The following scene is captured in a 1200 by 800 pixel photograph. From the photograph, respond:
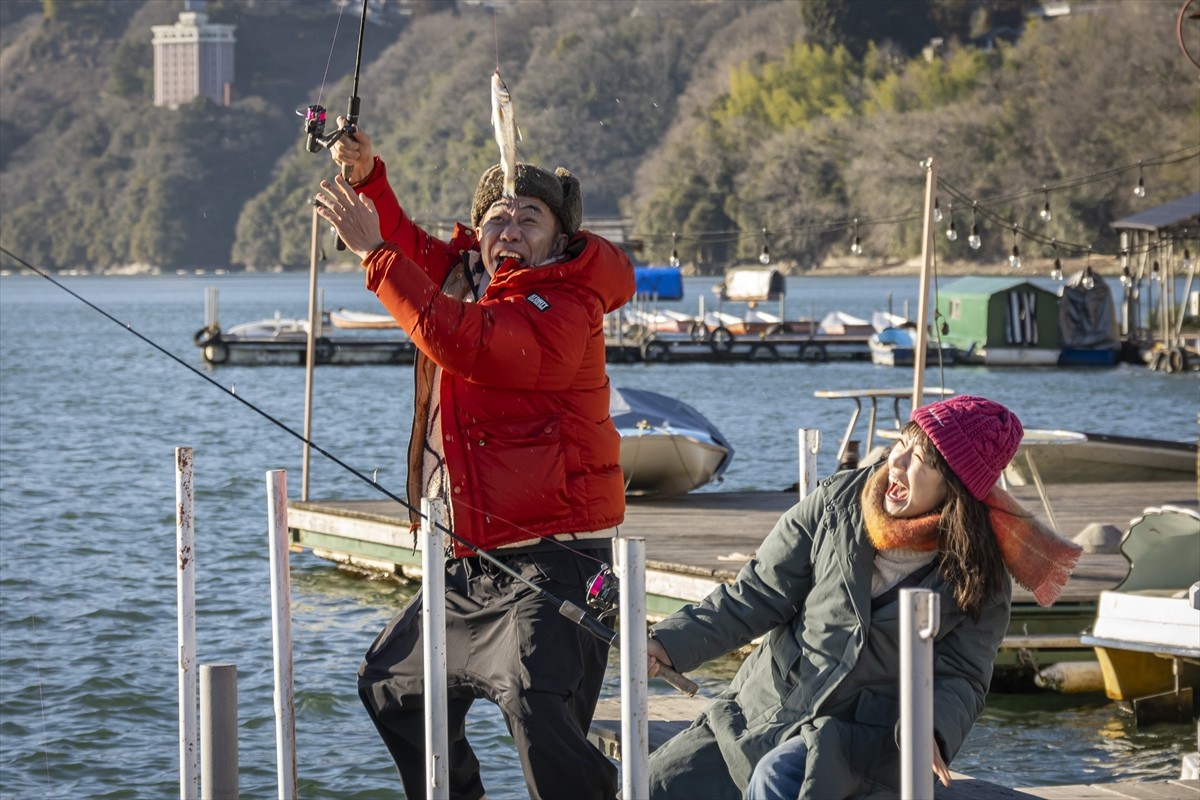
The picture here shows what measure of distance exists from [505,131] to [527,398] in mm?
665

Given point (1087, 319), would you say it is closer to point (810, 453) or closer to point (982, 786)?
point (810, 453)

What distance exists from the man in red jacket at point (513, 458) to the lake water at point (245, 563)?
198 inches

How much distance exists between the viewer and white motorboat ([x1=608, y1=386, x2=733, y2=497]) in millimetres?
15273

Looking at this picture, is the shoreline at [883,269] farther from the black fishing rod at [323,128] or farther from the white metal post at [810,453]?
the black fishing rod at [323,128]

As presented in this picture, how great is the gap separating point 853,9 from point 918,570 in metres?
67.9

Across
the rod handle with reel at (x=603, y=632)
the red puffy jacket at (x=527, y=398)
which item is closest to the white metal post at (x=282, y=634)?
the red puffy jacket at (x=527, y=398)

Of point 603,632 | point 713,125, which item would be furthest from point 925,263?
point 713,125

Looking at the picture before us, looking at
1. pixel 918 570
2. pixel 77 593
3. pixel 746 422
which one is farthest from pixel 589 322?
Result: pixel 746 422

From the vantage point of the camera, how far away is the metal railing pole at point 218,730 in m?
4.51

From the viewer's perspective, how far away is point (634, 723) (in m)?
3.98

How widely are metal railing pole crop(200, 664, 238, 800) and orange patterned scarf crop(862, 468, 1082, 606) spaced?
1606 millimetres

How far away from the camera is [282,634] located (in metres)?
4.63

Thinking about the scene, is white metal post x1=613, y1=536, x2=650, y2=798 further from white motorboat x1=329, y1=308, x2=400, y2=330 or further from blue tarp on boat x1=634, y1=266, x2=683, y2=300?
blue tarp on boat x1=634, y1=266, x2=683, y2=300

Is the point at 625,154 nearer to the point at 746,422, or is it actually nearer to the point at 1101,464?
the point at 746,422
